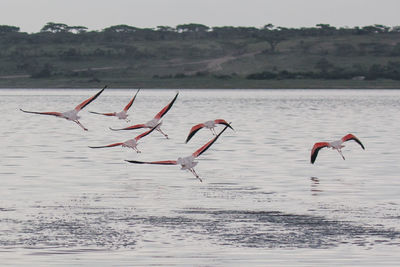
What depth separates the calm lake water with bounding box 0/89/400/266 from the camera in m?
19.3

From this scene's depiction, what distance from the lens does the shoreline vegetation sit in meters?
153

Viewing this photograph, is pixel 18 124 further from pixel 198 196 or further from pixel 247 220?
pixel 247 220

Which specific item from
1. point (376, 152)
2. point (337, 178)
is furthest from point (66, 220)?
point (376, 152)

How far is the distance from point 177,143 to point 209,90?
12936 cm

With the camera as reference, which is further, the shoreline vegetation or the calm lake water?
the shoreline vegetation

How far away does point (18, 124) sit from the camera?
63594 mm

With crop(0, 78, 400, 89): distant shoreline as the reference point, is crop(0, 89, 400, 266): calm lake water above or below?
above

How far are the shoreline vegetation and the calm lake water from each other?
349 feet

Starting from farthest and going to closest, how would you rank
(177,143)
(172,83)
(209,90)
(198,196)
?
(209,90) < (172,83) < (177,143) < (198,196)

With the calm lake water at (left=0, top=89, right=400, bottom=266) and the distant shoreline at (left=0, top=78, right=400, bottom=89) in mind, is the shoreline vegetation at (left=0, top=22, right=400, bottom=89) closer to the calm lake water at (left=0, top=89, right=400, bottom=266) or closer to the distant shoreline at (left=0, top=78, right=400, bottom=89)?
the distant shoreline at (left=0, top=78, right=400, bottom=89)

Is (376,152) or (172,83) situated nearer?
(376,152)

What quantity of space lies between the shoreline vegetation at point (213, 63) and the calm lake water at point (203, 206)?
4183 inches

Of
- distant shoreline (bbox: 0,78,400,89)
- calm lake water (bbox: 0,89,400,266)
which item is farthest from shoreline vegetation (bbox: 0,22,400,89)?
calm lake water (bbox: 0,89,400,266)

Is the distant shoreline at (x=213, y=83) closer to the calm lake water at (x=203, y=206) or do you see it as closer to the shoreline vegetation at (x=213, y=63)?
the shoreline vegetation at (x=213, y=63)
